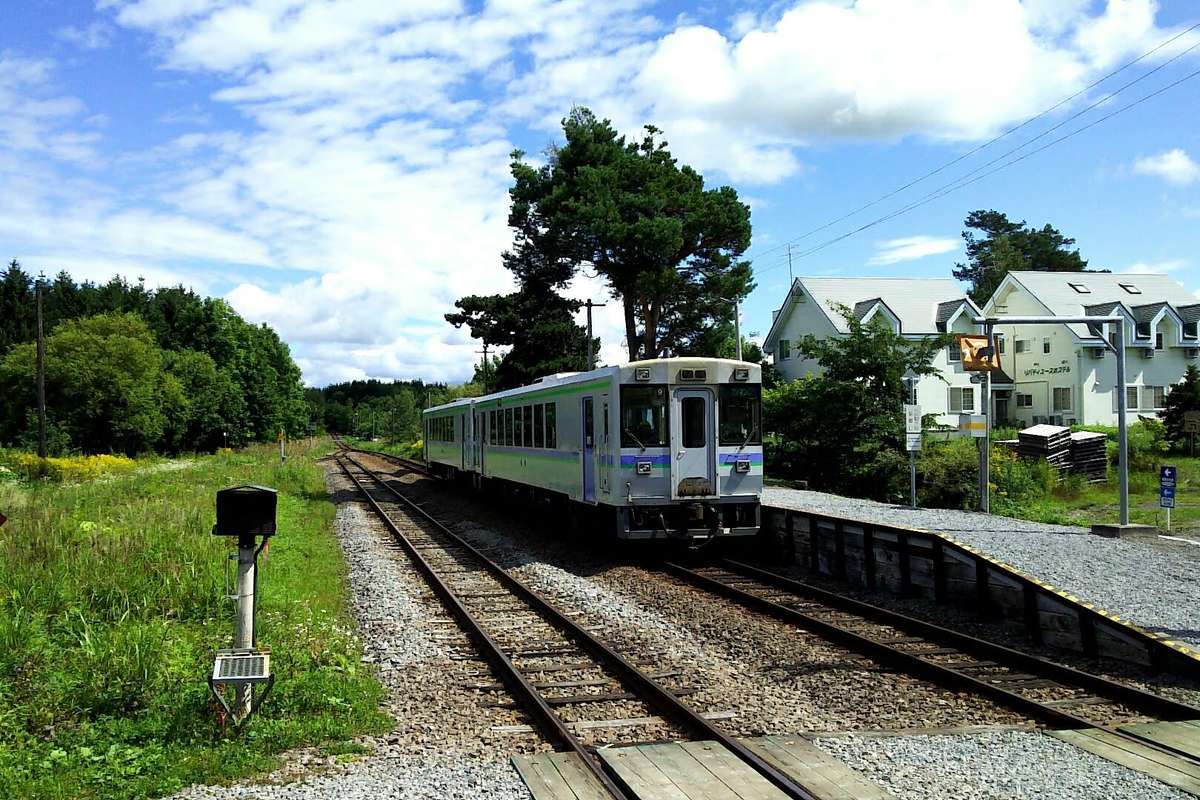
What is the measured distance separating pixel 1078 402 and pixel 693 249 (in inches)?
890

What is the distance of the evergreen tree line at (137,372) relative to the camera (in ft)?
154

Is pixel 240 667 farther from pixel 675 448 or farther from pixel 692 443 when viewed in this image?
pixel 692 443

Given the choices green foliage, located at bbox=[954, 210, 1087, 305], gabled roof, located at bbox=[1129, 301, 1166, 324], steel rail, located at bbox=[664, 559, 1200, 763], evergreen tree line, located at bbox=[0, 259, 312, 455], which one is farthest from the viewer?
green foliage, located at bbox=[954, 210, 1087, 305]

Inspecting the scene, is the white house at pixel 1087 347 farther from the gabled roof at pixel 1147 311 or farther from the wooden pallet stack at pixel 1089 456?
the wooden pallet stack at pixel 1089 456

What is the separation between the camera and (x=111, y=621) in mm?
8430

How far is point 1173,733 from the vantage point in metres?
5.88

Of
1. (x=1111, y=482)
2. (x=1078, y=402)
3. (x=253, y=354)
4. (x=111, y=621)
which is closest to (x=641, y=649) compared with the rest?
(x=111, y=621)

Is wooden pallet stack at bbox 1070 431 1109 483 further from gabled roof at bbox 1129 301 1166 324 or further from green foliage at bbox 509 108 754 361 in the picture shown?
gabled roof at bbox 1129 301 1166 324

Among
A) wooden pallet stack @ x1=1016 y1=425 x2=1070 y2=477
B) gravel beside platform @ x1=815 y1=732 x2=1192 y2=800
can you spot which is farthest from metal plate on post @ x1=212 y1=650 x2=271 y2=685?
wooden pallet stack @ x1=1016 y1=425 x2=1070 y2=477

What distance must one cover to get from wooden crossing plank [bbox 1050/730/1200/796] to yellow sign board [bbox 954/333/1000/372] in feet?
37.1

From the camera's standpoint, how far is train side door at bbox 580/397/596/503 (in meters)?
13.8

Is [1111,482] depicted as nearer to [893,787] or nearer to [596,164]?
[596,164]

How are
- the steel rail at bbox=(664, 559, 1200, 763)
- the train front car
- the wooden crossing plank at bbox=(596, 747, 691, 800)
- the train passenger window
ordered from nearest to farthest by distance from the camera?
1. the wooden crossing plank at bbox=(596, 747, 691, 800)
2. the steel rail at bbox=(664, 559, 1200, 763)
3. the train front car
4. the train passenger window

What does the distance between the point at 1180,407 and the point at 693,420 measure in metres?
27.1
